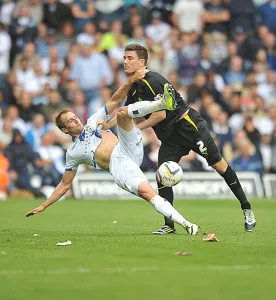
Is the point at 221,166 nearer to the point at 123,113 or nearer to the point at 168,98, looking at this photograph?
the point at 168,98

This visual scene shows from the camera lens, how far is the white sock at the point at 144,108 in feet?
33.6

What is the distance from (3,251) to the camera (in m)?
9.05

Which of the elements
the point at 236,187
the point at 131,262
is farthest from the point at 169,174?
the point at 131,262

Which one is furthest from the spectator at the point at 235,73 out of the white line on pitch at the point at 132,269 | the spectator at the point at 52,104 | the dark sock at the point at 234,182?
the white line on pitch at the point at 132,269

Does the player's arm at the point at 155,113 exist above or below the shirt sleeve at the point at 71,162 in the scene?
above

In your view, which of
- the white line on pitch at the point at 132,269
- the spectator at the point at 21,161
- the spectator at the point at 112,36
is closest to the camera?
the white line on pitch at the point at 132,269

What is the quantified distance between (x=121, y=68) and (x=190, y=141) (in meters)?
11.7

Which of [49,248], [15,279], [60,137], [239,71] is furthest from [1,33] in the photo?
[15,279]

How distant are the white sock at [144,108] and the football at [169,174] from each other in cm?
73

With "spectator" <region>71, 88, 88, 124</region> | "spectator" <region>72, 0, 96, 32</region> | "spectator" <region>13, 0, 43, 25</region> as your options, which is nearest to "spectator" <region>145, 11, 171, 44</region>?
"spectator" <region>72, 0, 96, 32</region>

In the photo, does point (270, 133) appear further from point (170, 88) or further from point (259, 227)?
point (170, 88)

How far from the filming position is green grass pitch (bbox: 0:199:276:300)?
6.72m

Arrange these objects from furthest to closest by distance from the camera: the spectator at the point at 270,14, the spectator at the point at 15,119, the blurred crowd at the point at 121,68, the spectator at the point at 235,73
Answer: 1. the spectator at the point at 270,14
2. the spectator at the point at 235,73
3. the spectator at the point at 15,119
4. the blurred crowd at the point at 121,68

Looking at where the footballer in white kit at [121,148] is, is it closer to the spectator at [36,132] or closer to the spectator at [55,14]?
the spectator at [36,132]
